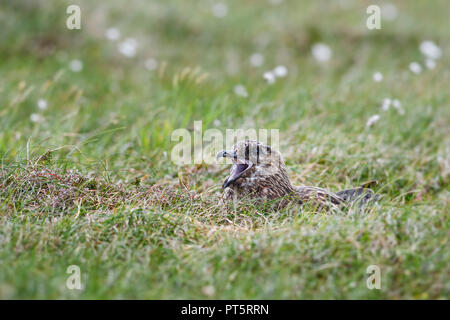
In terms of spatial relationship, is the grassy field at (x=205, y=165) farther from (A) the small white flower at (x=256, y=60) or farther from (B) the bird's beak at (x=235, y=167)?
(B) the bird's beak at (x=235, y=167)

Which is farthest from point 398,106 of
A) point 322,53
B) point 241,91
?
point 322,53

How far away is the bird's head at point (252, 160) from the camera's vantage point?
Result: 4.10 m

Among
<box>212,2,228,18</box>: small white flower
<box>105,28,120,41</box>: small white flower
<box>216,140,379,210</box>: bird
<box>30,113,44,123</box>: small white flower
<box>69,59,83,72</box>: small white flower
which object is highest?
<box>212,2,228,18</box>: small white flower

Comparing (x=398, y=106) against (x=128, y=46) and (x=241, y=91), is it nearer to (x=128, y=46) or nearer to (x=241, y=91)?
(x=241, y=91)

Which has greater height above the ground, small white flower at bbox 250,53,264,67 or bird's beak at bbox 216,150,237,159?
small white flower at bbox 250,53,264,67

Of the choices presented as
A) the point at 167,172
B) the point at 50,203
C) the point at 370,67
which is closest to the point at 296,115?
the point at 167,172

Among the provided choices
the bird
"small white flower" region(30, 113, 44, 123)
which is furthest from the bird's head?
"small white flower" region(30, 113, 44, 123)

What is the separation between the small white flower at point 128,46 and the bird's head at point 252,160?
3935 millimetres

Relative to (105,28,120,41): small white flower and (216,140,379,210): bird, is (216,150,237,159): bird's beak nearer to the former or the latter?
(216,140,379,210): bird

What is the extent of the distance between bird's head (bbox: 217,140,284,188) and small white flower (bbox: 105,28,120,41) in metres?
4.45

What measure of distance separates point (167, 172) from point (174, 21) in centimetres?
472

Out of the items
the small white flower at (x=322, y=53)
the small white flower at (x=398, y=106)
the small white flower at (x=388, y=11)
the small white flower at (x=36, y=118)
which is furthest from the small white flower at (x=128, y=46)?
the small white flower at (x=388, y=11)

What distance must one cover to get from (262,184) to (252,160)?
8.3 inches

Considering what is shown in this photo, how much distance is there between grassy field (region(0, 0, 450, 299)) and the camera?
319cm
